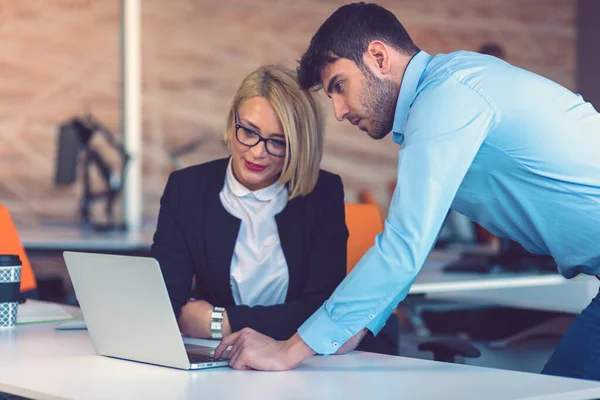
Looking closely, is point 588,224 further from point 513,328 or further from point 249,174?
point 513,328

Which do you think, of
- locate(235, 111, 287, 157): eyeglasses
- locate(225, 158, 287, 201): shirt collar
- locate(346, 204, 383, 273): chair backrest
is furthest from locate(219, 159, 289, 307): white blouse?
locate(346, 204, 383, 273): chair backrest

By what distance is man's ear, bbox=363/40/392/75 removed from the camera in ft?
6.13

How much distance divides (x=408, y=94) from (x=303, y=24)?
593cm

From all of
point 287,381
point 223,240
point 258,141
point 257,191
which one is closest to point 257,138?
point 258,141

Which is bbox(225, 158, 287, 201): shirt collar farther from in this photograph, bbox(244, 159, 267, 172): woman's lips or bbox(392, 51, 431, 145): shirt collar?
bbox(392, 51, 431, 145): shirt collar

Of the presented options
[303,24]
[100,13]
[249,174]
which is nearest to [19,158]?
[100,13]

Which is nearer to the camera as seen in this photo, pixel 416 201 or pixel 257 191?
pixel 416 201

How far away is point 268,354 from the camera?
1741 mm

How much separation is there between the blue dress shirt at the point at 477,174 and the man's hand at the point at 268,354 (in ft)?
0.10

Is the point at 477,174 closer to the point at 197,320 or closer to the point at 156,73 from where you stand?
the point at 197,320

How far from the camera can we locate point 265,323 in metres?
A: 2.17

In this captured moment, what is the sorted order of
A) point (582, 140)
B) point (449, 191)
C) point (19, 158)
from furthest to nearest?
point (19, 158), point (582, 140), point (449, 191)

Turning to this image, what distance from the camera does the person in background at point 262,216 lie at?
2.31 m

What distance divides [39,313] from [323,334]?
3.61 ft
